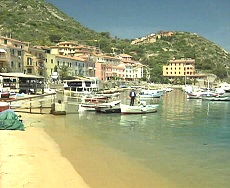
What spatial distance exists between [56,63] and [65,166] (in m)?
69.8

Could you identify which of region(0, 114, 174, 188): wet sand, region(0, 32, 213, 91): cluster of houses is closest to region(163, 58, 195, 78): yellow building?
region(0, 32, 213, 91): cluster of houses

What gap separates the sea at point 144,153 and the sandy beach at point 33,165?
A: 20.6 inches

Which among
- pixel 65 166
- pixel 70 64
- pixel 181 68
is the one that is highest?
pixel 181 68

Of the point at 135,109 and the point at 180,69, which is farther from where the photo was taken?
the point at 180,69

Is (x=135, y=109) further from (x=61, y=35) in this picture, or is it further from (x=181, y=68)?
(x=181, y=68)

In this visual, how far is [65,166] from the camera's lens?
11.4 meters

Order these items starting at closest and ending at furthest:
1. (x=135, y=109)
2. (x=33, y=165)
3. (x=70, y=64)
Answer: (x=33, y=165), (x=135, y=109), (x=70, y=64)

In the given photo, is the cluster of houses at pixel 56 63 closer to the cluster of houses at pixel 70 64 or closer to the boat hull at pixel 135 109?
the cluster of houses at pixel 70 64

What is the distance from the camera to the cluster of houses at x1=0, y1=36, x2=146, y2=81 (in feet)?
209

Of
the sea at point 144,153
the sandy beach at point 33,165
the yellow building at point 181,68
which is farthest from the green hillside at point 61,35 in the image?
the sandy beach at point 33,165

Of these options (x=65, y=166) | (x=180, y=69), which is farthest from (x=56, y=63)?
(x=180, y=69)

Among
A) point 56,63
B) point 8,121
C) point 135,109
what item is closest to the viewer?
point 8,121

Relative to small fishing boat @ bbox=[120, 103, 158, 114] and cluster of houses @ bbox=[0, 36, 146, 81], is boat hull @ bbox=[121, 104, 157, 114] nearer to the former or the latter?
small fishing boat @ bbox=[120, 103, 158, 114]

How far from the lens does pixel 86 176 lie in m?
10.7
